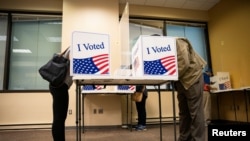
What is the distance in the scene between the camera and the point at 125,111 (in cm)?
461

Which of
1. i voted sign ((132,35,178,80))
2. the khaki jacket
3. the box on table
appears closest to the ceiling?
the box on table

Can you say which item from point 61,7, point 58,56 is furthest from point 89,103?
point 58,56

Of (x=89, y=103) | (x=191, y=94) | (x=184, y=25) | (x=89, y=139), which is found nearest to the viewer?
(x=191, y=94)

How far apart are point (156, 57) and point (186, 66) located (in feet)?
1.15

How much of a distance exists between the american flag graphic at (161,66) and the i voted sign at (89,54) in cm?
36

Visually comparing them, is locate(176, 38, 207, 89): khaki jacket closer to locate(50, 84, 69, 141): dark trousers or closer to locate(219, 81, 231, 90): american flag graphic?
locate(50, 84, 69, 141): dark trousers

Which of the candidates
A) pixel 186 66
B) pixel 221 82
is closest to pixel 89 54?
pixel 186 66

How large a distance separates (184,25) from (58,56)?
4.36 metres

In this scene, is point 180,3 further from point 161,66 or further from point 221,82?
point 161,66

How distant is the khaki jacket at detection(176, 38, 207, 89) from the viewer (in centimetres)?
209

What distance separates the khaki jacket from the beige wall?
9.14 ft

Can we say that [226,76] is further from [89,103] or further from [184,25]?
[89,103]

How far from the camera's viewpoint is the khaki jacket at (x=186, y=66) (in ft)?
6.85

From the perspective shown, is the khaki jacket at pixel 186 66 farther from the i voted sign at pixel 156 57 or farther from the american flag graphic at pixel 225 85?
the american flag graphic at pixel 225 85
